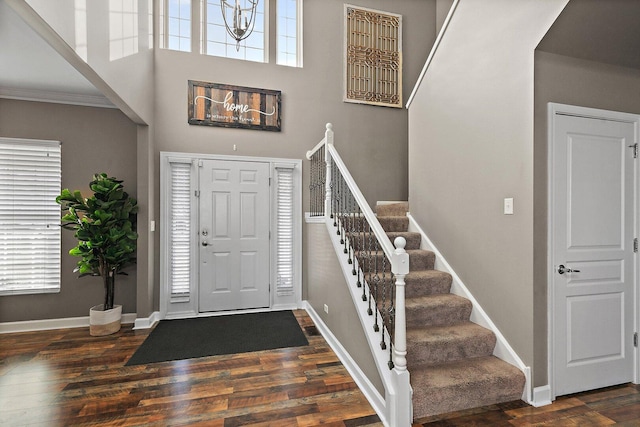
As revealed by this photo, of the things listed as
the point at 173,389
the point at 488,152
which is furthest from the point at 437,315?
the point at 173,389

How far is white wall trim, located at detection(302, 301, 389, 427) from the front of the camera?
2076 millimetres

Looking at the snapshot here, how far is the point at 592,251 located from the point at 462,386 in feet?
4.89

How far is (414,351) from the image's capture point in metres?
2.31

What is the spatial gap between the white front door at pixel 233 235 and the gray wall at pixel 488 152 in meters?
2.29

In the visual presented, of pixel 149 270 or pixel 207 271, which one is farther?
pixel 207 271

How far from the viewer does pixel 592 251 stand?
2.37 m

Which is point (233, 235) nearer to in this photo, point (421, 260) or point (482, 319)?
point (421, 260)

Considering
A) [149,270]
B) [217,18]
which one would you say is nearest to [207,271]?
[149,270]

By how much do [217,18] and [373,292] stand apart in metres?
4.33

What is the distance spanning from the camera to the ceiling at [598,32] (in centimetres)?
204

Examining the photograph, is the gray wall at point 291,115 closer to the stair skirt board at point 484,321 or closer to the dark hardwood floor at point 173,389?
the dark hardwood floor at point 173,389

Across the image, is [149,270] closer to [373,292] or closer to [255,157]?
[255,157]

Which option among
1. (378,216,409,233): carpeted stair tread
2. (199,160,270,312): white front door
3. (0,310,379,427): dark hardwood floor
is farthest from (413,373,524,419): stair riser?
(199,160,270,312): white front door

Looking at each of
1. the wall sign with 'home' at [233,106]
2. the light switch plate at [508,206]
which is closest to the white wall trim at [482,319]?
the light switch plate at [508,206]
